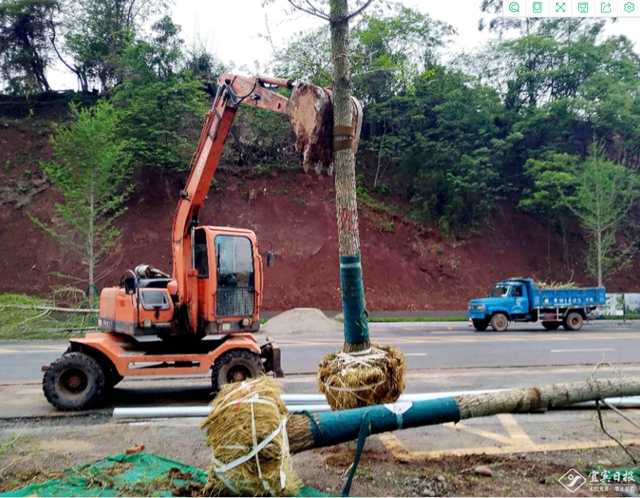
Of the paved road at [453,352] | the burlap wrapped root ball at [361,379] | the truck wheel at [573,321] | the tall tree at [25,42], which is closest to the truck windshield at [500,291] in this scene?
the truck wheel at [573,321]

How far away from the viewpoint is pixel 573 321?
23.7 metres

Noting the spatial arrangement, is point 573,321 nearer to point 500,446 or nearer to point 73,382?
point 500,446

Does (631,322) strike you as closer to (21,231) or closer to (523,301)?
(523,301)

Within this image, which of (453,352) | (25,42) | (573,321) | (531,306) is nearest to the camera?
(453,352)

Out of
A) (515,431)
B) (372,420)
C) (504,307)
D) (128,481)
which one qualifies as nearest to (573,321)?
(504,307)

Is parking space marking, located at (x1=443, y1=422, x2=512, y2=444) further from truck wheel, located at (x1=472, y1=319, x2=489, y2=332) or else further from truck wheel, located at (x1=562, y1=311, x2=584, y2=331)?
truck wheel, located at (x1=562, y1=311, x2=584, y2=331)

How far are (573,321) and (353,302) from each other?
21.6 metres

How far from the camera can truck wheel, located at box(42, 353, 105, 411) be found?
7.94m

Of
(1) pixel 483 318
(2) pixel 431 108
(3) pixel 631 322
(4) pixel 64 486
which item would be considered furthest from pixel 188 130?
(4) pixel 64 486

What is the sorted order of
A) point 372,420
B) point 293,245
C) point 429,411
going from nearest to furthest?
point 372,420 → point 429,411 → point 293,245

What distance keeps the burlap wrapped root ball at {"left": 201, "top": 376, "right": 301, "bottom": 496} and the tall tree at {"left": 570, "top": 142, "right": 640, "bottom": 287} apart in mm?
31776

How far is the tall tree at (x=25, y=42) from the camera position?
121 ft

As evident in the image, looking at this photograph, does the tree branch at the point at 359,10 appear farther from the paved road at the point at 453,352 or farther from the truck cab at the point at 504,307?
the truck cab at the point at 504,307

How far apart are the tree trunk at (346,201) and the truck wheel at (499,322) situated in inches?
756
